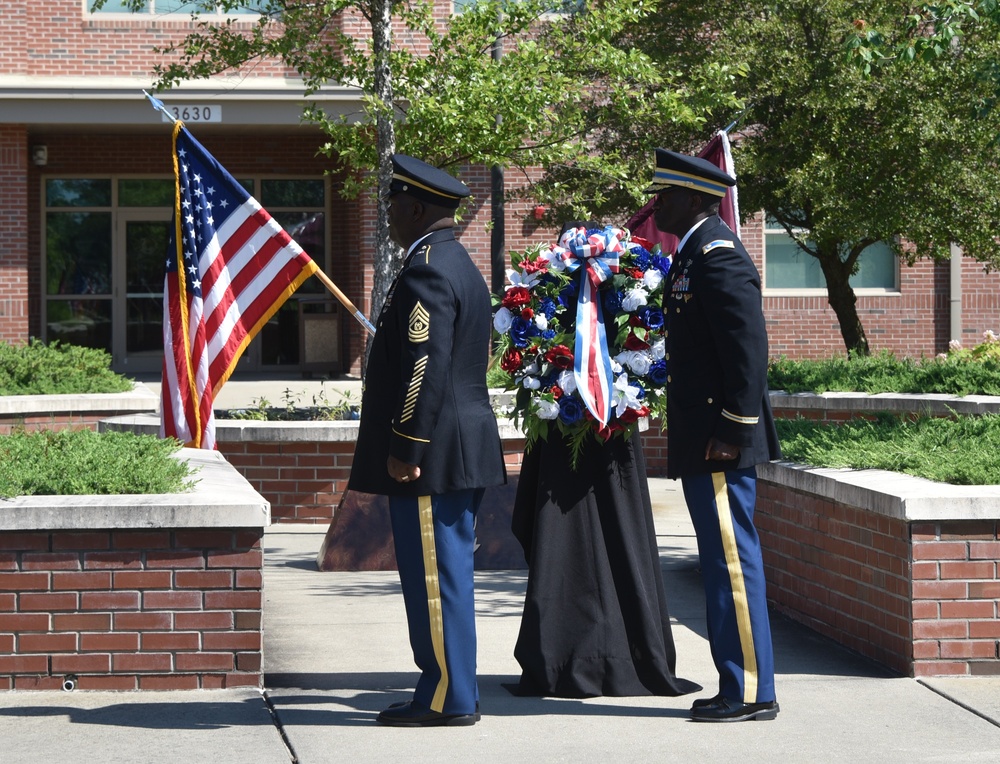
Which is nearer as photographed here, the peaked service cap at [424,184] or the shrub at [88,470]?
the peaked service cap at [424,184]

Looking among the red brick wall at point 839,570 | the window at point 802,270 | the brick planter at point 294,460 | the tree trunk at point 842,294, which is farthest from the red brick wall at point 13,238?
the red brick wall at point 839,570

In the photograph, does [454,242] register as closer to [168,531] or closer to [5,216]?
[168,531]

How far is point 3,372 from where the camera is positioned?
39.5 feet

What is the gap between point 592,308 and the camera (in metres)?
5.58

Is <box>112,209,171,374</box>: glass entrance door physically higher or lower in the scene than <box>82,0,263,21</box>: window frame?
lower

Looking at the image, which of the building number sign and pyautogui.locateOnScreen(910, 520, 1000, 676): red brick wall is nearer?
pyautogui.locateOnScreen(910, 520, 1000, 676): red brick wall

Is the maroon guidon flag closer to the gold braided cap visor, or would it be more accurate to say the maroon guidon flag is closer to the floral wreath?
the floral wreath

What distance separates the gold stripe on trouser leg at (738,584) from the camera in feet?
16.7

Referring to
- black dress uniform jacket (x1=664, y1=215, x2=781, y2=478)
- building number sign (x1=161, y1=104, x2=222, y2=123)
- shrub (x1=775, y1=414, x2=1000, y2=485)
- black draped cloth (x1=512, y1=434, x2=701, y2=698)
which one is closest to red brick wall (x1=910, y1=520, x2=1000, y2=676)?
shrub (x1=775, y1=414, x2=1000, y2=485)

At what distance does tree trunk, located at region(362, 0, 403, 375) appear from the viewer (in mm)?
10742

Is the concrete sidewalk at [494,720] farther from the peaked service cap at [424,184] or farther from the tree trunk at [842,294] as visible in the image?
the tree trunk at [842,294]

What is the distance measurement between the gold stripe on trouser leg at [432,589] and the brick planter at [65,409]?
22.3 feet

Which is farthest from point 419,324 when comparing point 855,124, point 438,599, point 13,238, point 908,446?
point 13,238

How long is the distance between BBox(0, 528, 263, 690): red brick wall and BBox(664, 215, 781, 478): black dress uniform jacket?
1750 millimetres
